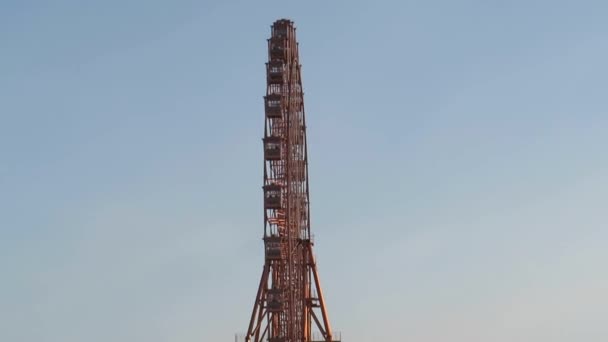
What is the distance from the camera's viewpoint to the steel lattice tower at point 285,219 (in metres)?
92.5

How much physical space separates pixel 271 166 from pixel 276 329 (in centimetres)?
1294

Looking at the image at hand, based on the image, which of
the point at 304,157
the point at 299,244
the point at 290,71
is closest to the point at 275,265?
the point at 299,244

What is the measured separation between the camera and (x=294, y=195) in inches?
3725

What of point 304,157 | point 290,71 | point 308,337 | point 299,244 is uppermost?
point 290,71

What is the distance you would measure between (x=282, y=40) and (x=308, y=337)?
78.4 feet

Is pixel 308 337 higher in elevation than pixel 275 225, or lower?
lower

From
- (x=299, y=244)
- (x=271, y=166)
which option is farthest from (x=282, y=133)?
(x=299, y=244)

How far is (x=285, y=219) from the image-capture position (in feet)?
307

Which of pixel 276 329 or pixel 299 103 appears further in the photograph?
pixel 299 103

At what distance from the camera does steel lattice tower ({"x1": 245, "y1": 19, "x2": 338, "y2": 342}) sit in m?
92.5

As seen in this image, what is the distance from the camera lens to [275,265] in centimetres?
9400

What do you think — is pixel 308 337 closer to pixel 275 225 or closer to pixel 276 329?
pixel 276 329

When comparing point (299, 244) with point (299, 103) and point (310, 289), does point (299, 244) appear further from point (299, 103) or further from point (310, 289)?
point (299, 103)

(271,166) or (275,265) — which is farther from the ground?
(271,166)
